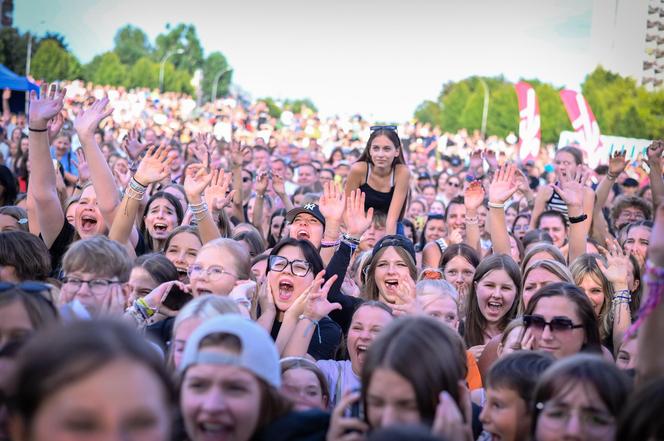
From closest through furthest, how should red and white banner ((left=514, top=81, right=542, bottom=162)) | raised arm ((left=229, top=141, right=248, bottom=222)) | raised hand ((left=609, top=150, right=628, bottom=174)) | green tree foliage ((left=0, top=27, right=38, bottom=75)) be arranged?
1. raised hand ((left=609, top=150, right=628, bottom=174))
2. raised arm ((left=229, top=141, right=248, bottom=222))
3. red and white banner ((left=514, top=81, right=542, bottom=162))
4. green tree foliage ((left=0, top=27, right=38, bottom=75))

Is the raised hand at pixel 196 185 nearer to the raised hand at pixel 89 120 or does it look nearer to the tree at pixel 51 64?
the raised hand at pixel 89 120

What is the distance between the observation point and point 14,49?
73.7m

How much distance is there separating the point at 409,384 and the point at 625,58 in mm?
60706

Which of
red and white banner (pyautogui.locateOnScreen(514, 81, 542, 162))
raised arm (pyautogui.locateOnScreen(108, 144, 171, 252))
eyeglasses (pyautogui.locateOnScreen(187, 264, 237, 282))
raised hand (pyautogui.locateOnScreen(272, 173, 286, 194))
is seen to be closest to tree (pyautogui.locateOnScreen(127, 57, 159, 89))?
red and white banner (pyautogui.locateOnScreen(514, 81, 542, 162))

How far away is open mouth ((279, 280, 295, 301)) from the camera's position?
6.05 meters

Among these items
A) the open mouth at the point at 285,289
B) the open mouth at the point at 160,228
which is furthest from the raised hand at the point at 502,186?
the open mouth at the point at 160,228

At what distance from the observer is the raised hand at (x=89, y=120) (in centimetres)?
671

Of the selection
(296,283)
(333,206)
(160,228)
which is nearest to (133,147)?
(160,228)

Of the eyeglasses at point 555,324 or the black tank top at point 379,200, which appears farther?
the black tank top at point 379,200

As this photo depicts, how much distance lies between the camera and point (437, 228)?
35.9ft

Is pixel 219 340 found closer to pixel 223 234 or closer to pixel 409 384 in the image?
pixel 409 384

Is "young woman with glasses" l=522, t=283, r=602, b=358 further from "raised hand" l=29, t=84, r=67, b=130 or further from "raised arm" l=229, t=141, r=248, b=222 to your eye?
"raised arm" l=229, t=141, r=248, b=222

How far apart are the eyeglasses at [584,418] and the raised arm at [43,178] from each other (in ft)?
13.6

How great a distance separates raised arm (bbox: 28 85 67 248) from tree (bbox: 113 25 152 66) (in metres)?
129
